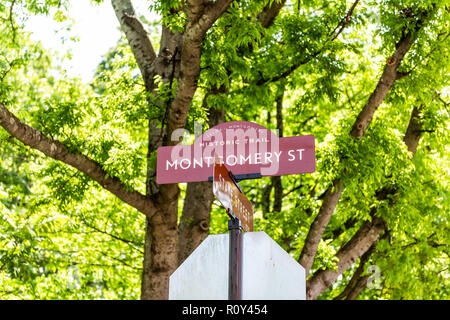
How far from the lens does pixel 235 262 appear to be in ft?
9.50

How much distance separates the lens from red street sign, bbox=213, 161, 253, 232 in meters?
2.92

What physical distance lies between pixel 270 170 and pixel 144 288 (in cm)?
427

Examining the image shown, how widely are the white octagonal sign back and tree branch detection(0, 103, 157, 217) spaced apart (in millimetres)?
3579

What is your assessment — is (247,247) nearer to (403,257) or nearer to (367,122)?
(367,122)

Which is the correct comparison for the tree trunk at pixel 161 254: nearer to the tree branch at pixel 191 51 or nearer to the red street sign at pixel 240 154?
the tree branch at pixel 191 51

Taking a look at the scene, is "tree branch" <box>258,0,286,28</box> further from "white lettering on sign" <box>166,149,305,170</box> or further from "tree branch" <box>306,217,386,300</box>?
"white lettering on sign" <box>166,149,305,170</box>

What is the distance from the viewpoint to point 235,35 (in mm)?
6445

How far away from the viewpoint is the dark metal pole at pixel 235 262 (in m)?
2.81

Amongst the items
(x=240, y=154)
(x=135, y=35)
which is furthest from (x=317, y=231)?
(x=240, y=154)

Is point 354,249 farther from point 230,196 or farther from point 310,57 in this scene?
point 230,196

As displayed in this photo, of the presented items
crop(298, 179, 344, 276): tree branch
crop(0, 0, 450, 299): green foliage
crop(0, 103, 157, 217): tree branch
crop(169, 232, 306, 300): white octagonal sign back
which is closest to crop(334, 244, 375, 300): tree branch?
crop(0, 0, 450, 299): green foliage

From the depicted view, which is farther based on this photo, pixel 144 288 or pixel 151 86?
pixel 151 86

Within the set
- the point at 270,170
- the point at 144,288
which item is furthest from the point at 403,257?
the point at 270,170

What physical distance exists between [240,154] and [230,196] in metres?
0.71
